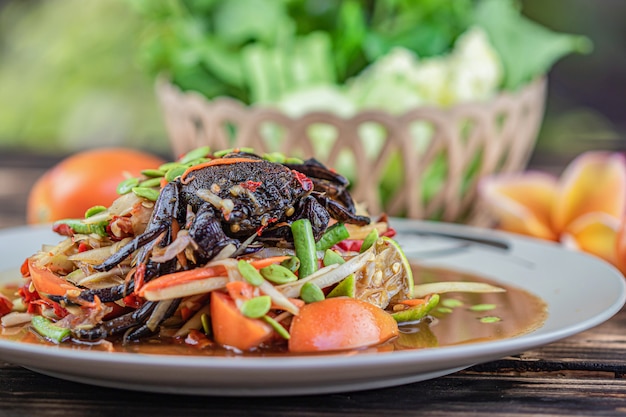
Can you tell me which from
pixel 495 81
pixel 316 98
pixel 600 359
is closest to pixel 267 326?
pixel 600 359

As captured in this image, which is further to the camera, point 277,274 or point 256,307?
point 277,274

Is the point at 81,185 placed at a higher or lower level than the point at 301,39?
lower

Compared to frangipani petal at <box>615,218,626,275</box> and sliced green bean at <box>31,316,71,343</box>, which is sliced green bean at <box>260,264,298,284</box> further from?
frangipani petal at <box>615,218,626,275</box>

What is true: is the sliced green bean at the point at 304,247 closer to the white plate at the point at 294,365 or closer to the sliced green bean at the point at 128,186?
the white plate at the point at 294,365

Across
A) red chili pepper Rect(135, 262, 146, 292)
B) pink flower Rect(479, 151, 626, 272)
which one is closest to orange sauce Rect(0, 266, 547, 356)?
Answer: red chili pepper Rect(135, 262, 146, 292)

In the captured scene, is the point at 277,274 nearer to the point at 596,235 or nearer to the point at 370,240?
the point at 370,240

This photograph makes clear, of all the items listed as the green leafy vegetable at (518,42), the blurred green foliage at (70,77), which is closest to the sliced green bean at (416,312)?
the green leafy vegetable at (518,42)

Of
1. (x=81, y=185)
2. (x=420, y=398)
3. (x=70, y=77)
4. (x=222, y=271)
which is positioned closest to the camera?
(x=420, y=398)

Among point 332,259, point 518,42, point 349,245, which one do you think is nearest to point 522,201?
point 518,42
